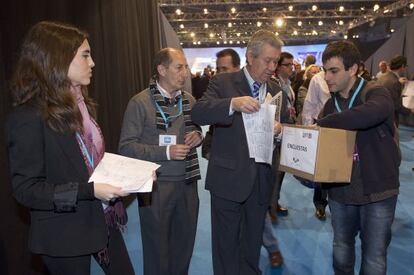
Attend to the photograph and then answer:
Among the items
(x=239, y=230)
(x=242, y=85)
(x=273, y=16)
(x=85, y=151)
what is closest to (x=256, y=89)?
(x=242, y=85)

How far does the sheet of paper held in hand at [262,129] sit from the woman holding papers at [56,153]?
92 centimetres

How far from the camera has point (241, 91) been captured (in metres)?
2.29

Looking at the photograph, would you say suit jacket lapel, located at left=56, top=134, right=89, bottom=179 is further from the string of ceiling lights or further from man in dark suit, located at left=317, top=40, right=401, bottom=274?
the string of ceiling lights

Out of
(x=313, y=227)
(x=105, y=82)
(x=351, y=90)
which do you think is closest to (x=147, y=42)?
(x=105, y=82)

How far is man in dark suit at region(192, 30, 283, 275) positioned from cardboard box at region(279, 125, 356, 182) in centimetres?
31

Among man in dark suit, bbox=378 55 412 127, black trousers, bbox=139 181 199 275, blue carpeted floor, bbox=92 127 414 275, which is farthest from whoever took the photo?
man in dark suit, bbox=378 55 412 127

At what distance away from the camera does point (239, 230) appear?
2.50 m

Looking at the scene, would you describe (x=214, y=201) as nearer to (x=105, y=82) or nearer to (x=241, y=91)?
(x=241, y=91)

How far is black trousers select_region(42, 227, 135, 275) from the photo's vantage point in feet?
4.76

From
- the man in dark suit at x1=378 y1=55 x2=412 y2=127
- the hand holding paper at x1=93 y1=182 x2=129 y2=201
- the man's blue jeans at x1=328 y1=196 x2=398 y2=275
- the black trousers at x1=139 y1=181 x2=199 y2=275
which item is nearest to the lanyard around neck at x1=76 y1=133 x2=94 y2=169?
the hand holding paper at x1=93 y1=182 x2=129 y2=201

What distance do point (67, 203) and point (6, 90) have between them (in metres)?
1.30

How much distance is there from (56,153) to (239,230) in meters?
1.44

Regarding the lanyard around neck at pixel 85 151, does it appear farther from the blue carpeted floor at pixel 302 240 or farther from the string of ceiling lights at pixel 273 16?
the string of ceiling lights at pixel 273 16

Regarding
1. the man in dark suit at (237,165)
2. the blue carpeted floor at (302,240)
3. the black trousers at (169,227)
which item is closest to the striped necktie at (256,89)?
the man in dark suit at (237,165)
